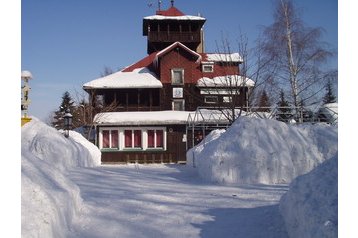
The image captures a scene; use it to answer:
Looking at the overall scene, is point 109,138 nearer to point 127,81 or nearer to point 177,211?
point 127,81

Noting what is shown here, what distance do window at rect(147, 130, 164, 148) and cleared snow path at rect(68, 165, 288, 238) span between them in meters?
14.4

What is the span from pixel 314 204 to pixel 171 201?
2470 mm

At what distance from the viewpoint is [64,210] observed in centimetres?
402

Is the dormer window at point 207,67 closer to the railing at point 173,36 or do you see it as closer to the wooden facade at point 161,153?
the railing at point 173,36

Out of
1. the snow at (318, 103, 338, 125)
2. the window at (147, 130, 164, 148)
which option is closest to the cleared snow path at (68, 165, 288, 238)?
the snow at (318, 103, 338, 125)

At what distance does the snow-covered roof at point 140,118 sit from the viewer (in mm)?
20203

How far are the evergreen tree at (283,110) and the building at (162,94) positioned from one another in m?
4.34

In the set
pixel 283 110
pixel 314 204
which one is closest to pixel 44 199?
pixel 314 204

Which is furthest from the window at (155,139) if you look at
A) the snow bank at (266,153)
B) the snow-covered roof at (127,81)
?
the snow bank at (266,153)

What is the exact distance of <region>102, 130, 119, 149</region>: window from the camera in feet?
68.8

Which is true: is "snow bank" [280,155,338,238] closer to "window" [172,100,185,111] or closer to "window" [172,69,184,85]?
"window" [172,100,185,111]

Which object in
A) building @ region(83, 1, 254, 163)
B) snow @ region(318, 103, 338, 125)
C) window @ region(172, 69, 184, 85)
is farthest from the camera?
window @ region(172, 69, 184, 85)

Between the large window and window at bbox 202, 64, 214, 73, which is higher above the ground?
window at bbox 202, 64, 214, 73
